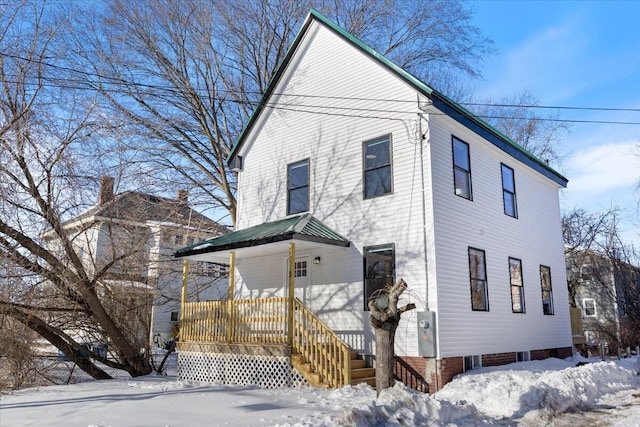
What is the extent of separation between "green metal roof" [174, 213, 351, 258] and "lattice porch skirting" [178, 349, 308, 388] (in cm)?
256

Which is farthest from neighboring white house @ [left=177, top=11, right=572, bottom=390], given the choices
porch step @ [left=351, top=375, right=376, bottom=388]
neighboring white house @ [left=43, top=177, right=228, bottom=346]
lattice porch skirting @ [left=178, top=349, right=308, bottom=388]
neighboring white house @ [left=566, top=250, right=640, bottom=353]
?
neighboring white house @ [left=566, top=250, right=640, bottom=353]

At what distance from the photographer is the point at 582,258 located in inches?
1121

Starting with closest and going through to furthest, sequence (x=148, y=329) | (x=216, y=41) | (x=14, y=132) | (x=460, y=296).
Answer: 1. (x=14, y=132)
2. (x=460, y=296)
3. (x=148, y=329)
4. (x=216, y=41)

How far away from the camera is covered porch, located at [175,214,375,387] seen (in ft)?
34.7

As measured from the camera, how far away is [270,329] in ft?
39.0

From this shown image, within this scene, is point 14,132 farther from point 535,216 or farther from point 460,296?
point 535,216

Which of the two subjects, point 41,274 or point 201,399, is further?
point 41,274

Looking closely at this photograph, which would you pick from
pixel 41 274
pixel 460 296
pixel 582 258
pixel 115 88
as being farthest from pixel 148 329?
pixel 582 258

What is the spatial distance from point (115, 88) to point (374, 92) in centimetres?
1059

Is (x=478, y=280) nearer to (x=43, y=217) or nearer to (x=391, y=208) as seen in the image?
(x=391, y=208)

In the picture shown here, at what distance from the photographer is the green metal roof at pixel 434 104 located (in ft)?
38.4

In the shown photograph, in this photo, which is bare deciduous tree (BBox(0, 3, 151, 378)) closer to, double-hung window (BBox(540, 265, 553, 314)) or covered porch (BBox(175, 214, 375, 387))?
covered porch (BBox(175, 214, 375, 387))

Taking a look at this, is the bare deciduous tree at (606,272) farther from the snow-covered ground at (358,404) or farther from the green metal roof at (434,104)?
the snow-covered ground at (358,404)

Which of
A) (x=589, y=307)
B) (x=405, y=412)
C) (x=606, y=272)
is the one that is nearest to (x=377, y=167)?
(x=405, y=412)
